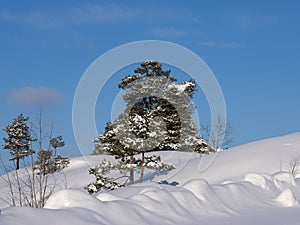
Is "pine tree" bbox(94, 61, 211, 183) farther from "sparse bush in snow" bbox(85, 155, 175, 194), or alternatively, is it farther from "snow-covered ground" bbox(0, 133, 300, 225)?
"snow-covered ground" bbox(0, 133, 300, 225)

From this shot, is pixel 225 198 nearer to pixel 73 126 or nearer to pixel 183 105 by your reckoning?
pixel 73 126

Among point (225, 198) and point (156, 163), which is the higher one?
point (156, 163)

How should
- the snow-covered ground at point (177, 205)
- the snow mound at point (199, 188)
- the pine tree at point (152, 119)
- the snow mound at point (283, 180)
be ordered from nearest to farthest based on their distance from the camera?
the snow-covered ground at point (177, 205), the snow mound at point (199, 188), the snow mound at point (283, 180), the pine tree at point (152, 119)

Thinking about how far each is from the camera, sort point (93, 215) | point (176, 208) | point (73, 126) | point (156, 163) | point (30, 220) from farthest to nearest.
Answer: point (156, 163) → point (73, 126) → point (176, 208) → point (93, 215) → point (30, 220)

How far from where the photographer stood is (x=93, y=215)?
3.89 metres

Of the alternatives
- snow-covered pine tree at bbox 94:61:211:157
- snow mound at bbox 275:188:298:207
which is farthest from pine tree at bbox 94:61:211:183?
snow mound at bbox 275:188:298:207

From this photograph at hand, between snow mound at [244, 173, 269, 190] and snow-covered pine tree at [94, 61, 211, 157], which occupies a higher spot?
snow-covered pine tree at [94, 61, 211, 157]

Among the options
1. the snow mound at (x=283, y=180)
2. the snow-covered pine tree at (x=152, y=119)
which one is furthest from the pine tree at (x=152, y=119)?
the snow mound at (x=283, y=180)

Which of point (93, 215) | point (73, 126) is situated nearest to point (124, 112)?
point (73, 126)

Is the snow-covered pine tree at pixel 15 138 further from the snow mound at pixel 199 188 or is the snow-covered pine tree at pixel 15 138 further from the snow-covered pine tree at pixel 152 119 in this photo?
the snow mound at pixel 199 188

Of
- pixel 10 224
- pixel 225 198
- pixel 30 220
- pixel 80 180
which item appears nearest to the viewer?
pixel 10 224

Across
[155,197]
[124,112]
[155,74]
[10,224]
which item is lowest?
[10,224]

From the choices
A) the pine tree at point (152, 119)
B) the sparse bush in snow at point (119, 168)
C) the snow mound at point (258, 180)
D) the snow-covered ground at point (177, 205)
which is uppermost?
the pine tree at point (152, 119)

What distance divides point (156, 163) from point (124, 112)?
2.66 m
